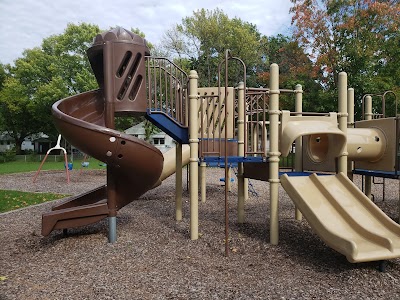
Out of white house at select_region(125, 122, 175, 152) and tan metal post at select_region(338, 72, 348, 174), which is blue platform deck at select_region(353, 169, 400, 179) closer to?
tan metal post at select_region(338, 72, 348, 174)

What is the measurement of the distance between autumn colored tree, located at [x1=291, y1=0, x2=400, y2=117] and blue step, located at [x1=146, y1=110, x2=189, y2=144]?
1448 cm

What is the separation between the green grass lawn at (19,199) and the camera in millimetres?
8992

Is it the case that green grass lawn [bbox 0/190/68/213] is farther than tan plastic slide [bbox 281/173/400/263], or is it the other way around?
green grass lawn [bbox 0/190/68/213]

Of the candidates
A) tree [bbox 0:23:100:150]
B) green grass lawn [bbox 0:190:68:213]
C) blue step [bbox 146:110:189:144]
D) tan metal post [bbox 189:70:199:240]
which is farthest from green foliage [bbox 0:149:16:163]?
tan metal post [bbox 189:70:199:240]

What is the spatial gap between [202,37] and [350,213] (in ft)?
99.1

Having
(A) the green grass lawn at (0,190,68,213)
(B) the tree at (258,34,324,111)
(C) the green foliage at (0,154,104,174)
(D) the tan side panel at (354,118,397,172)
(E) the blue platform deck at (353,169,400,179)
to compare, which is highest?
(B) the tree at (258,34,324,111)

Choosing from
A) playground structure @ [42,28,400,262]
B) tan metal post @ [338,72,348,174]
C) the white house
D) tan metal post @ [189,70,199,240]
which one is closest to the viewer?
playground structure @ [42,28,400,262]

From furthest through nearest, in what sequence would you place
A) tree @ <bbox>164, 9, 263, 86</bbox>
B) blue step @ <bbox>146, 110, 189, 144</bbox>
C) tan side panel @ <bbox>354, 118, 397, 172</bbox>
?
1. tree @ <bbox>164, 9, 263, 86</bbox>
2. tan side panel @ <bbox>354, 118, 397, 172</bbox>
3. blue step @ <bbox>146, 110, 189, 144</bbox>

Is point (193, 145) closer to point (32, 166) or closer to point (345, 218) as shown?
point (345, 218)

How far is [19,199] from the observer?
32.9ft

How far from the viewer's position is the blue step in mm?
5992

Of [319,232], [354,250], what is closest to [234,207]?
[319,232]

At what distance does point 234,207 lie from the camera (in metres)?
8.84

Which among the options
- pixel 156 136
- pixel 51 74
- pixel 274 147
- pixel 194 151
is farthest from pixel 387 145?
pixel 156 136
